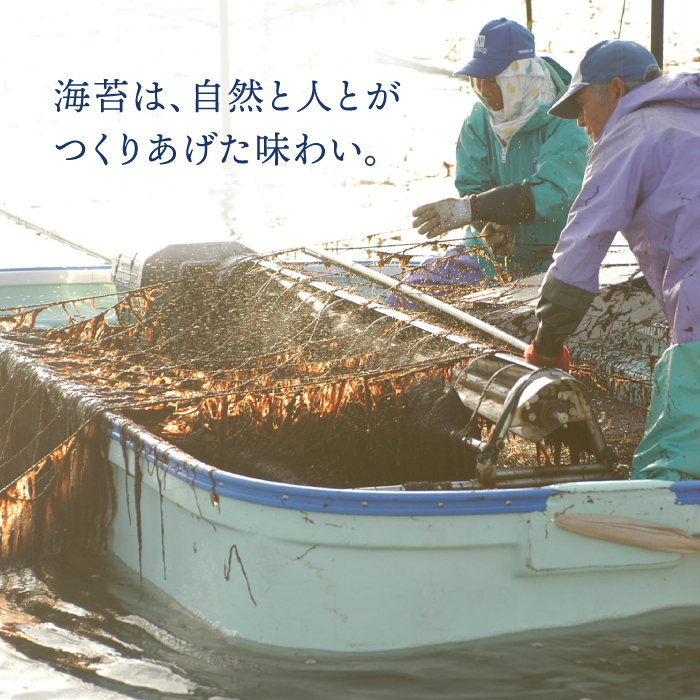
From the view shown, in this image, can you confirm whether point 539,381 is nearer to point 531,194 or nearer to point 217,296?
point 531,194

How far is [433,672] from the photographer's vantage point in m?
2.83

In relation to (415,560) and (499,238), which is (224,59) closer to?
(499,238)

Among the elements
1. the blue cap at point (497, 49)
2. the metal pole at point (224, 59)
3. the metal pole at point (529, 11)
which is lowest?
the blue cap at point (497, 49)

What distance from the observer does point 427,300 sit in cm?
412

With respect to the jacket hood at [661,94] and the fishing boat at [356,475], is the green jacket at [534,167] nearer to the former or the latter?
the fishing boat at [356,475]

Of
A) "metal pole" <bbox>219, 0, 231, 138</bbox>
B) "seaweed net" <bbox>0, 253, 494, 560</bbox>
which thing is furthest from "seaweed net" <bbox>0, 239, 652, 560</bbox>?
"metal pole" <bbox>219, 0, 231, 138</bbox>

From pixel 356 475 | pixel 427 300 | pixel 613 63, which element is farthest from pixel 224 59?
pixel 613 63

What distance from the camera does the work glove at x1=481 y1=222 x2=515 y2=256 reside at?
16.4ft

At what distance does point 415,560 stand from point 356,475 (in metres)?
1.26

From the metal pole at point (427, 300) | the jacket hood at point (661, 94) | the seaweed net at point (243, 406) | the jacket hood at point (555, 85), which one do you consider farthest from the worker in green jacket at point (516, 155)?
the jacket hood at point (661, 94)

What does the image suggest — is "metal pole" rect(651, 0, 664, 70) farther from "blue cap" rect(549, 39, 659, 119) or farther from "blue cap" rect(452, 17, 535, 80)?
"blue cap" rect(549, 39, 659, 119)

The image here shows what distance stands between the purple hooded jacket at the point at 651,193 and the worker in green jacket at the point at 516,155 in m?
1.72

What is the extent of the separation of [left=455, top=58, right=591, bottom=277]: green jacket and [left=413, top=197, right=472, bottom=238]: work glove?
1.04 feet

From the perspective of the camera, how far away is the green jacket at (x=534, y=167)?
15.3ft
